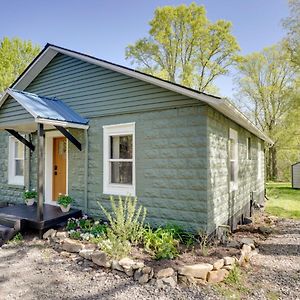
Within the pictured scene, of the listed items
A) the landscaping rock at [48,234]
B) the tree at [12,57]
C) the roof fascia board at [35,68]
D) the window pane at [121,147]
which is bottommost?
the landscaping rock at [48,234]

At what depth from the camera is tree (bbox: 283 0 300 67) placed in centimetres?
967

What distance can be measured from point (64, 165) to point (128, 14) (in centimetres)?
691

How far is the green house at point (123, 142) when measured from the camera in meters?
5.81

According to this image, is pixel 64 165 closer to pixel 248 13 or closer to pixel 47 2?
pixel 47 2

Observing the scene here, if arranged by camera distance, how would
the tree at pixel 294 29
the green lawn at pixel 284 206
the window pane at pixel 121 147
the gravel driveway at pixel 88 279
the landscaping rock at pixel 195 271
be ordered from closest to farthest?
the gravel driveway at pixel 88 279, the landscaping rock at pixel 195 271, the window pane at pixel 121 147, the tree at pixel 294 29, the green lawn at pixel 284 206

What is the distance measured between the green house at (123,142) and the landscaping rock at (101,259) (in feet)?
6.03

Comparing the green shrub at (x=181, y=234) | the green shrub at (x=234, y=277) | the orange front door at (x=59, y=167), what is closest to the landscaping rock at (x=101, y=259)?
the green shrub at (x=181, y=234)

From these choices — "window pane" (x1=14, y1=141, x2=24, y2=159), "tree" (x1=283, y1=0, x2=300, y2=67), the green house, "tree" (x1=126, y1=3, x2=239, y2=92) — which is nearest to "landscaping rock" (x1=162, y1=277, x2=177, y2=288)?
the green house

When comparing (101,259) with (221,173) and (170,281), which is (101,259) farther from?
(221,173)

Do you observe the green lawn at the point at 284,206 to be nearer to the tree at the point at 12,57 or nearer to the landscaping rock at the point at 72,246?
the landscaping rock at the point at 72,246

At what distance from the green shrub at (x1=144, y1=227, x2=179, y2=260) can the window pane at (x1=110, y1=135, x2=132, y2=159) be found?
2201mm

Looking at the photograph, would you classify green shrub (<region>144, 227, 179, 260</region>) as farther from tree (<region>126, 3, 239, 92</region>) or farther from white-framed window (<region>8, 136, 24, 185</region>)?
tree (<region>126, 3, 239, 92</region>)

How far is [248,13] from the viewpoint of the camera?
41.0 ft

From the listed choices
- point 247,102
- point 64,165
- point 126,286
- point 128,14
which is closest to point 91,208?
point 64,165
